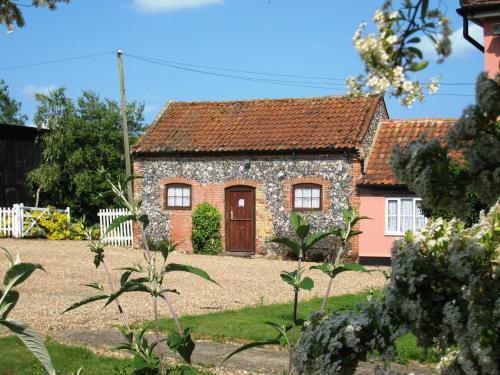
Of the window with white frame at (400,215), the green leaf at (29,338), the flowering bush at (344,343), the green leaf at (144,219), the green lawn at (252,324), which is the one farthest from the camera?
the window with white frame at (400,215)

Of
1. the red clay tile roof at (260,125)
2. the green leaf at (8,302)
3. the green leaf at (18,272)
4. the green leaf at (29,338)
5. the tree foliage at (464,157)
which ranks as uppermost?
the red clay tile roof at (260,125)

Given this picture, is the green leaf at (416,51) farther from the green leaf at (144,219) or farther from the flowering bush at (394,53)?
the green leaf at (144,219)

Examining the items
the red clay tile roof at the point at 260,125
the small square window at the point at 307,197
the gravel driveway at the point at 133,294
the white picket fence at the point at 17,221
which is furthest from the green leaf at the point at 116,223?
the white picket fence at the point at 17,221

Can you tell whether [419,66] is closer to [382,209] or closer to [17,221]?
[382,209]

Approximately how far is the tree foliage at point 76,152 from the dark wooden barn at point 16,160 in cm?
45

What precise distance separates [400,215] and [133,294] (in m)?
9.75

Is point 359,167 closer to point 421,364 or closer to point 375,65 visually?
point 421,364

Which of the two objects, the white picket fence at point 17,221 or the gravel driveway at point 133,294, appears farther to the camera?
the white picket fence at point 17,221

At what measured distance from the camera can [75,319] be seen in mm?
10391

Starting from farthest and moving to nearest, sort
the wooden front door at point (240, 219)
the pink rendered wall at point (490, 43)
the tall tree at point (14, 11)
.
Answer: the wooden front door at point (240, 219), the pink rendered wall at point (490, 43), the tall tree at point (14, 11)

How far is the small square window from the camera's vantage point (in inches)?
851

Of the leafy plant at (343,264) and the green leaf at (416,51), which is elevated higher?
the green leaf at (416,51)

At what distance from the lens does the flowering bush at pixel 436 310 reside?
7.45 ft

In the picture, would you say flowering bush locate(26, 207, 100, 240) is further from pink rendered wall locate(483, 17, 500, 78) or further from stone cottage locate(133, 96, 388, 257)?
pink rendered wall locate(483, 17, 500, 78)
